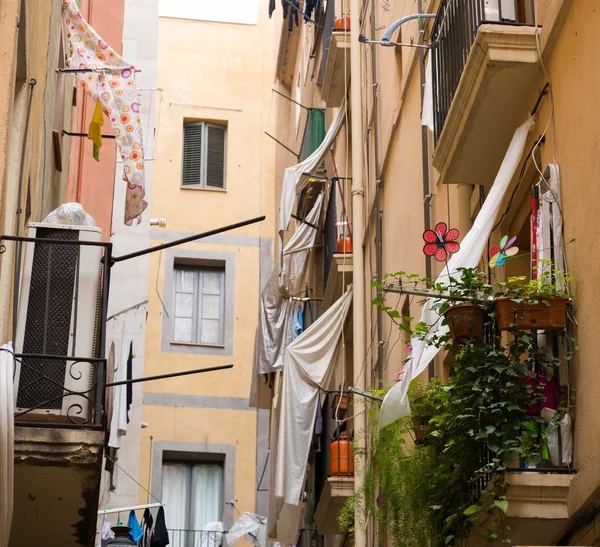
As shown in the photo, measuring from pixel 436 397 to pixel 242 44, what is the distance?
82.3 feet

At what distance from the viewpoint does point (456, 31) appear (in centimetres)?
1162

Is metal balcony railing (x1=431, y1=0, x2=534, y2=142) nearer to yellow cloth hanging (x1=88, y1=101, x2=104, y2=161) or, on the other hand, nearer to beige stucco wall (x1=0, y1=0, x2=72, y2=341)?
beige stucco wall (x1=0, y1=0, x2=72, y2=341)

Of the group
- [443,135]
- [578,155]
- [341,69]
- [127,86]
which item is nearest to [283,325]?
[341,69]

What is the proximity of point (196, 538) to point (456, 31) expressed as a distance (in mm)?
17852

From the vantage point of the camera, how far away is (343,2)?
20984 millimetres

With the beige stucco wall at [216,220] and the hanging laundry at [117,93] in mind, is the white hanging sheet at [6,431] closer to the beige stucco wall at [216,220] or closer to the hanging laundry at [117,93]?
the hanging laundry at [117,93]

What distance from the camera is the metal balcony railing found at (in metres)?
10.7

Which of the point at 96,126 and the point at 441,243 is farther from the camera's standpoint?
the point at 96,126

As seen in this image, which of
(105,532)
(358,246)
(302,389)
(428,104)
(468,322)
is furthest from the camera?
(105,532)

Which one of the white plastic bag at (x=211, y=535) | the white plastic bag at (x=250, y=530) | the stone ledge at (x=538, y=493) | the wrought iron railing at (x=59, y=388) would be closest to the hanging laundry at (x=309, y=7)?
the white plastic bag at (x=250, y=530)

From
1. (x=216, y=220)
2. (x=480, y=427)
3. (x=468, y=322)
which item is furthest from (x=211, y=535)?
(x=480, y=427)

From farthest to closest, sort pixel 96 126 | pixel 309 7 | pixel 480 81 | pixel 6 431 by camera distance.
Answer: pixel 309 7
pixel 96 126
pixel 480 81
pixel 6 431

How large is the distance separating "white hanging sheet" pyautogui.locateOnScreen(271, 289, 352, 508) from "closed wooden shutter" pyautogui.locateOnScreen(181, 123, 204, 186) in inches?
553

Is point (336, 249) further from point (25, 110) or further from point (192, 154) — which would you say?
point (192, 154)
